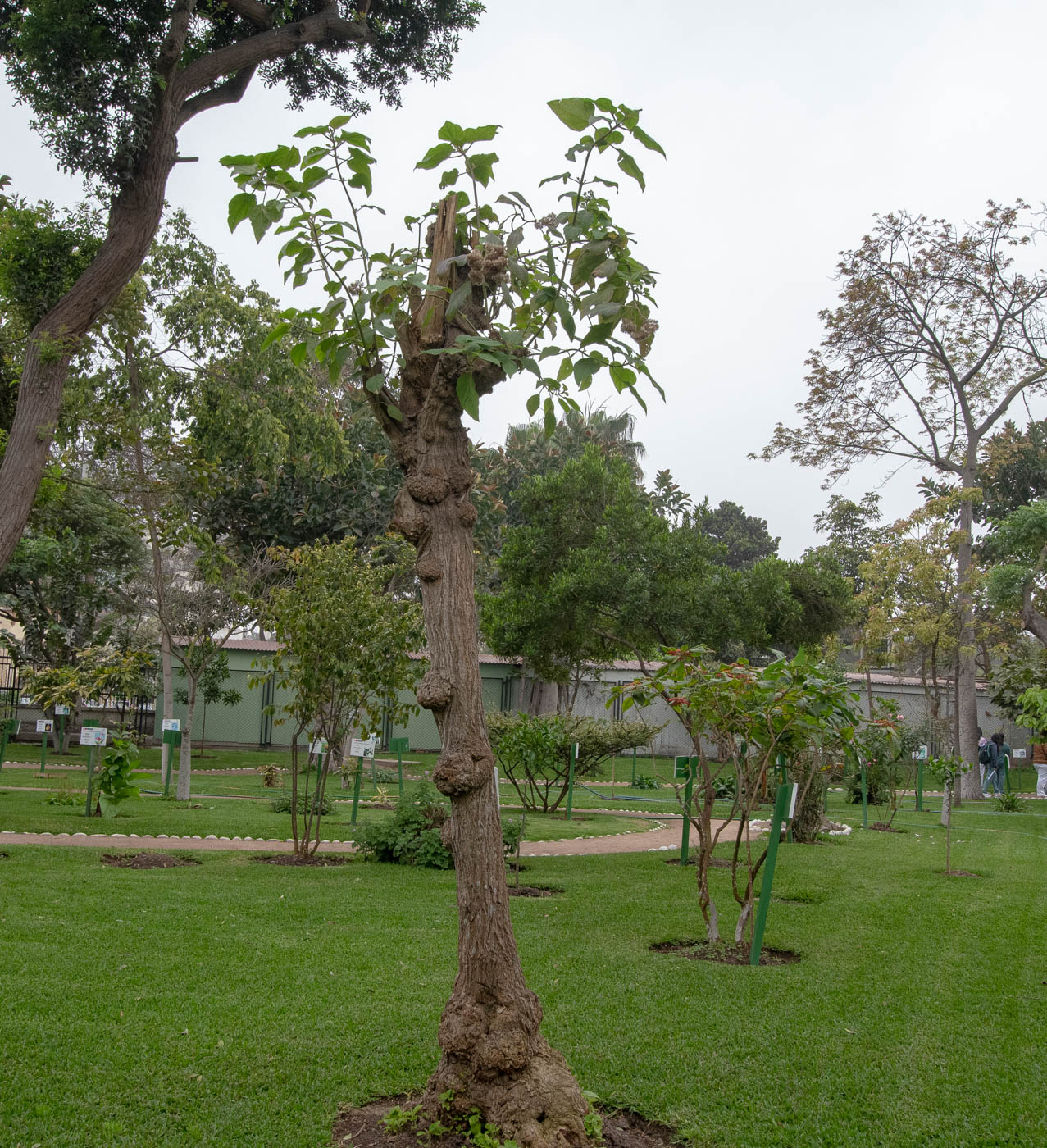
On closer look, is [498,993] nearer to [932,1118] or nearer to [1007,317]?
[932,1118]

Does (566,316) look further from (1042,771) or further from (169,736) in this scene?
(1042,771)

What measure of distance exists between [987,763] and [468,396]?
83.2ft

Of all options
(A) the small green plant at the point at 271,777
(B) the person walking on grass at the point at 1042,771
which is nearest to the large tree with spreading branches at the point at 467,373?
(A) the small green plant at the point at 271,777

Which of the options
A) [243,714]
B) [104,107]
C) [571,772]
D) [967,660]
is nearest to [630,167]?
[104,107]

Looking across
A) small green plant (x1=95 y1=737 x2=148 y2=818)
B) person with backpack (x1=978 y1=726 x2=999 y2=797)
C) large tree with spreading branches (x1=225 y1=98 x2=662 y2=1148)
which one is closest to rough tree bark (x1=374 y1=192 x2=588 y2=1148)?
large tree with spreading branches (x1=225 y1=98 x2=662 y2=1148)

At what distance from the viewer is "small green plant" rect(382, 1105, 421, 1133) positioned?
10.8 ft

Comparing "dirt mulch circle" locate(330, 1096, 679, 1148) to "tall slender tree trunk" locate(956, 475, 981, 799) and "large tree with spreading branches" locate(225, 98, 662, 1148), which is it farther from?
"tall slender tree trunk" locate(956, 475, 981, 799)

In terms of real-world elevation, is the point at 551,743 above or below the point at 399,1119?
above

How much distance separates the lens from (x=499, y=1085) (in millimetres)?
3184

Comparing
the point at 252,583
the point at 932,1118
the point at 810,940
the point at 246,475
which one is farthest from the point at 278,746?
the point at 932,1118

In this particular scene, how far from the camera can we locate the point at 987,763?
981 inches

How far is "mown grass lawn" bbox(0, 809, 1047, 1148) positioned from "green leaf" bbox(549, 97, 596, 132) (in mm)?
3327

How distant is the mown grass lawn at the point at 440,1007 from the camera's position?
361 centimetres

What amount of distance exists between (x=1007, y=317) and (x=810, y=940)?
20.0 m
